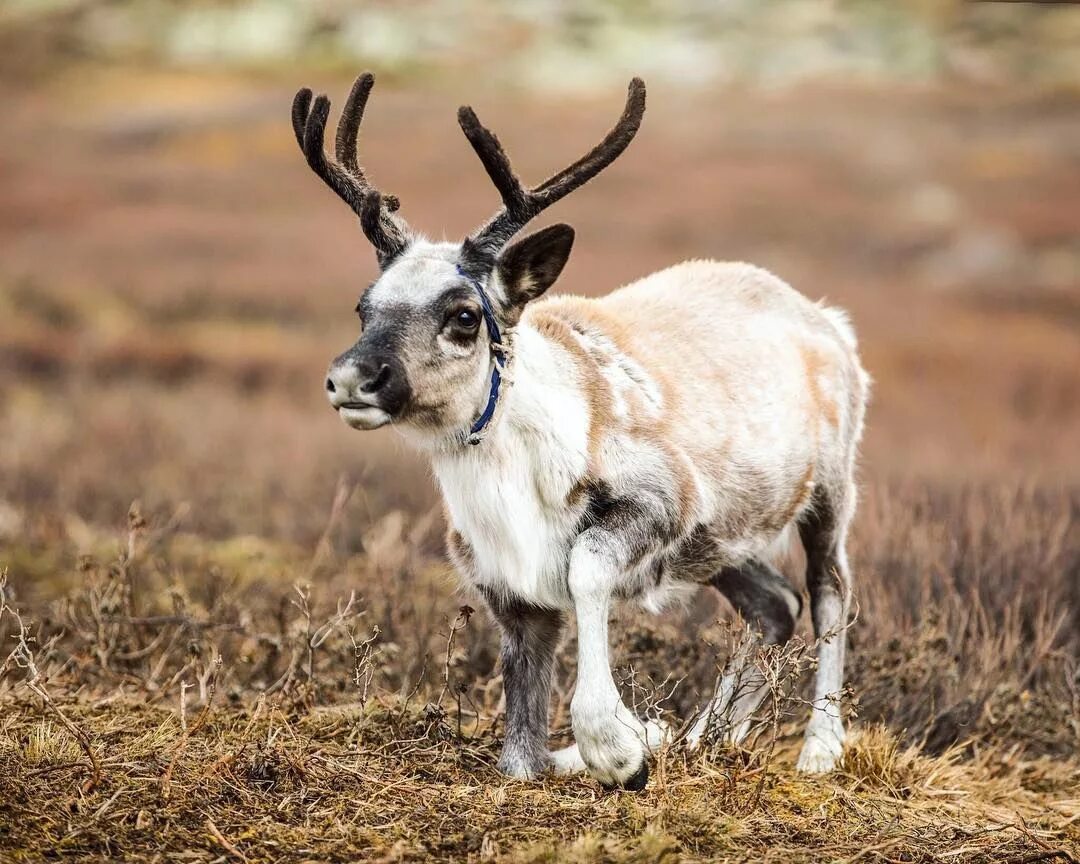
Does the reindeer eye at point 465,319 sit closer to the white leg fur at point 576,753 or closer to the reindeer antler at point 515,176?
the reindeer antler at point 515,176

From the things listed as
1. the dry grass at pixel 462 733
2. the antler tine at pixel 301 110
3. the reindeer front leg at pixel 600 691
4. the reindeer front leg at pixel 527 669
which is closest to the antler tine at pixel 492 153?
the antler tine at pixel 301 110

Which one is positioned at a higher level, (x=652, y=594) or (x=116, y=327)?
(x=652, y=594)

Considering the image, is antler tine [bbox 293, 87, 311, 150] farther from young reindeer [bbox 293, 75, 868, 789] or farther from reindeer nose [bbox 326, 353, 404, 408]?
reindeer nose [bbox 326, 353, 404, 408]

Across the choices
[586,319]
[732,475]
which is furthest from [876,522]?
[586,319]

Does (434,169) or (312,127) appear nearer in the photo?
(312,127)

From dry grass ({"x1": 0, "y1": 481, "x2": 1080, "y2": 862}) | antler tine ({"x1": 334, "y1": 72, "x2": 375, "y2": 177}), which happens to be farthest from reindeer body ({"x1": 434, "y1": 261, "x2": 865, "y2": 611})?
antler tine ({"x1": 334, "y1": 72, "x2": 375, "y2": 177})

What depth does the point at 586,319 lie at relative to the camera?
17.1 feet

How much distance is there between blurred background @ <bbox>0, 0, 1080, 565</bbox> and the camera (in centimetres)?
1941

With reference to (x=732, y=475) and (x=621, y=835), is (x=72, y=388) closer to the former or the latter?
(x=732, y=475)

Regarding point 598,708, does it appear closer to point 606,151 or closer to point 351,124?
point 606,151

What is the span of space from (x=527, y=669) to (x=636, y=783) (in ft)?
2.42

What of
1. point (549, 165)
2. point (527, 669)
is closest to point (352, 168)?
point (527, 669)

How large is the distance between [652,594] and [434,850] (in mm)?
1472

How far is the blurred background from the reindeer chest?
1319 centimetres
